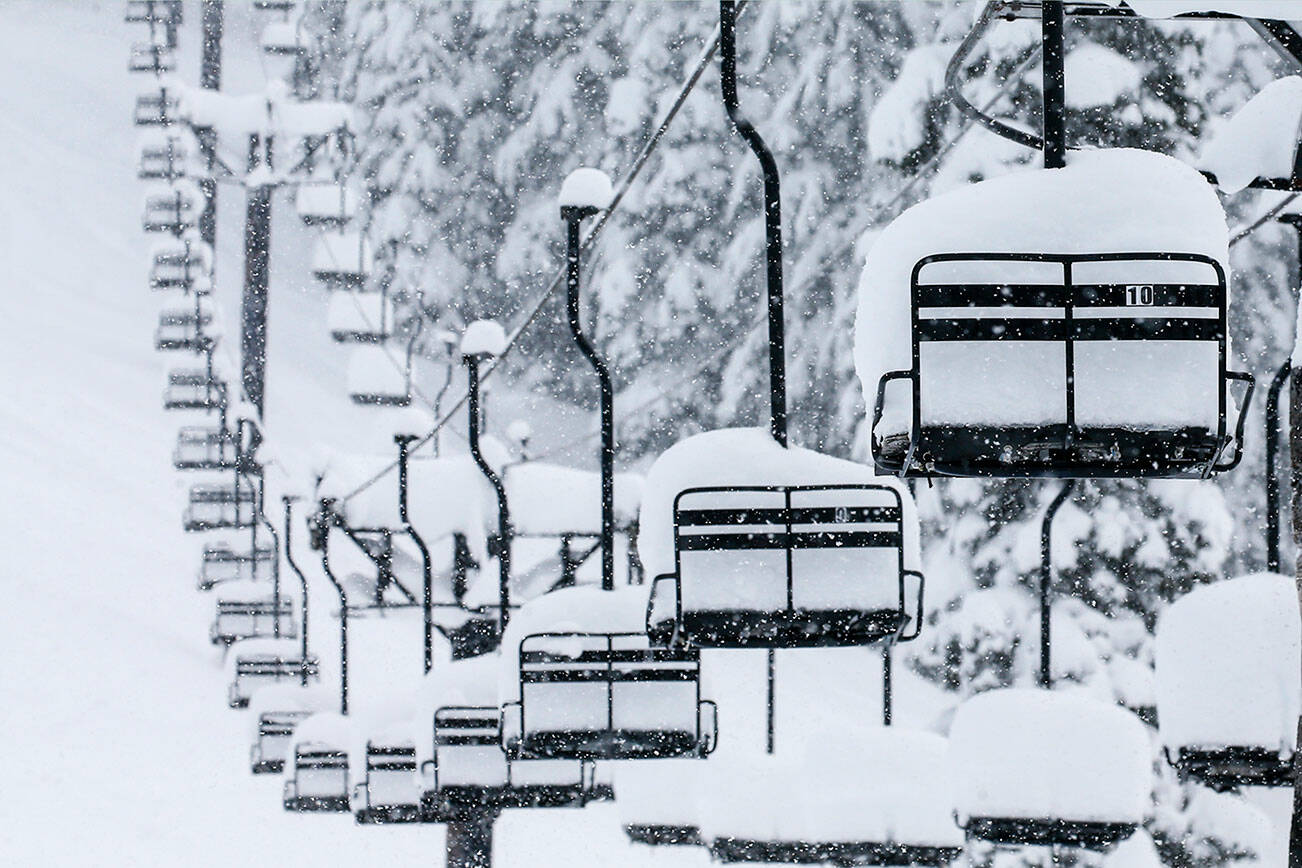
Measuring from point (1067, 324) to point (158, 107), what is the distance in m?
15.0

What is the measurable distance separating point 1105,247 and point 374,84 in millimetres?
24410

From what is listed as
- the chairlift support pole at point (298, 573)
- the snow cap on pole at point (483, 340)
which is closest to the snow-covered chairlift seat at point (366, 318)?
the chairlift support pole at point (298, 573)

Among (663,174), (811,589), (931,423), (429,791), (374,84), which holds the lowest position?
(429,791)

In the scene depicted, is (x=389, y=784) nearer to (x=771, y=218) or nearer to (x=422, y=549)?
(x=422, y=549)

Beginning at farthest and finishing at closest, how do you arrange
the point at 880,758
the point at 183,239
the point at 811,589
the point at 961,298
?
1. the point at 183,239
2. the point at 880,758
3. the point at 811,589
4. the point at 961,298

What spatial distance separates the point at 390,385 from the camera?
12266mm

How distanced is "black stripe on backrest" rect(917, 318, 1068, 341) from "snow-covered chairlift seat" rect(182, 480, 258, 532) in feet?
41.5

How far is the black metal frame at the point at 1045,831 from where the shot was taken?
11.9 ft

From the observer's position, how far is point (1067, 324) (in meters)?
2.23

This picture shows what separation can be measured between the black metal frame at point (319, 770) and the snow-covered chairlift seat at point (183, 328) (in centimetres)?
637

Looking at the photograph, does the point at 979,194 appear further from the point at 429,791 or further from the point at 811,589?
the point at 429,791

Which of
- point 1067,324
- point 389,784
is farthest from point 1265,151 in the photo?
point 389,784

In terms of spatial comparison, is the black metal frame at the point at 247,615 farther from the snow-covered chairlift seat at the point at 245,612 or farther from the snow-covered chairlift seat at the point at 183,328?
the snow-covered chairlift seat at the point at 183,328

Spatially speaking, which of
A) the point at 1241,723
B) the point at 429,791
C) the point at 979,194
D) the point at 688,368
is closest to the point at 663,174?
the point at 688,368
